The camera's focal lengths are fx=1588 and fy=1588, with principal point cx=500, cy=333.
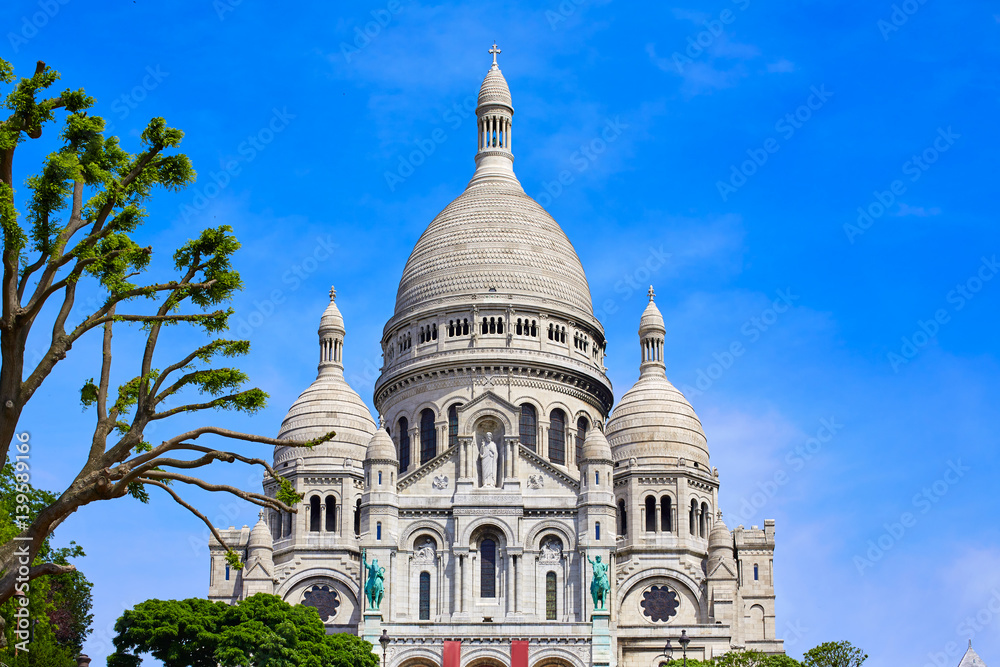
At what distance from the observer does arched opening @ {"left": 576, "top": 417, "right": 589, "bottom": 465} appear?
87.4 m

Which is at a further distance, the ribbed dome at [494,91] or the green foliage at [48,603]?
the ribbed dome at [494,91]

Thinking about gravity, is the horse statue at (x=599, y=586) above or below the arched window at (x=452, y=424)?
below

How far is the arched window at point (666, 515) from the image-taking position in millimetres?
84875

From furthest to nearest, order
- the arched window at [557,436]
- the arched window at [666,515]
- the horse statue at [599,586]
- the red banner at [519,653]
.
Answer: the arched window at [557,436]
the arched window at [666,515]
the horse statue at [599,586]
the red banner at [519,653]

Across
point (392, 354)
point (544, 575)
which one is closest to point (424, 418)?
point (392, 354)

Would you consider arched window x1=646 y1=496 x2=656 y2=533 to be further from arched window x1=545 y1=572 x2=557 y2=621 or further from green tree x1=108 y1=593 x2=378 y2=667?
green tree x1=108 y1=593 x2=378 y2=667

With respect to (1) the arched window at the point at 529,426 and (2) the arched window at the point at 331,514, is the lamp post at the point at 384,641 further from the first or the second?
(1) the arched window at the point at 529,426

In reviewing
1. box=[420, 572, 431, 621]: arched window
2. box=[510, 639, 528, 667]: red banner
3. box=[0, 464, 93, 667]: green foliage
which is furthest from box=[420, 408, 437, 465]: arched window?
box=[0, 464, 93, 667]: green foliage

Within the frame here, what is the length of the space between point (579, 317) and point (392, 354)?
11.0 metres

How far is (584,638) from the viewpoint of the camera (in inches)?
2837

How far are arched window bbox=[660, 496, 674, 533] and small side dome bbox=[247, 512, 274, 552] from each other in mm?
20751

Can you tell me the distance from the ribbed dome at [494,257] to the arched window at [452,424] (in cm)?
674

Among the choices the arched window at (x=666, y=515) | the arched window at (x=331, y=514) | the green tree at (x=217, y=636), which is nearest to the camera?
the green tree at (x=217, y=636)

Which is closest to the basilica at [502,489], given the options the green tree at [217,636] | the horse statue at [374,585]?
the horse statue at [374,585]
